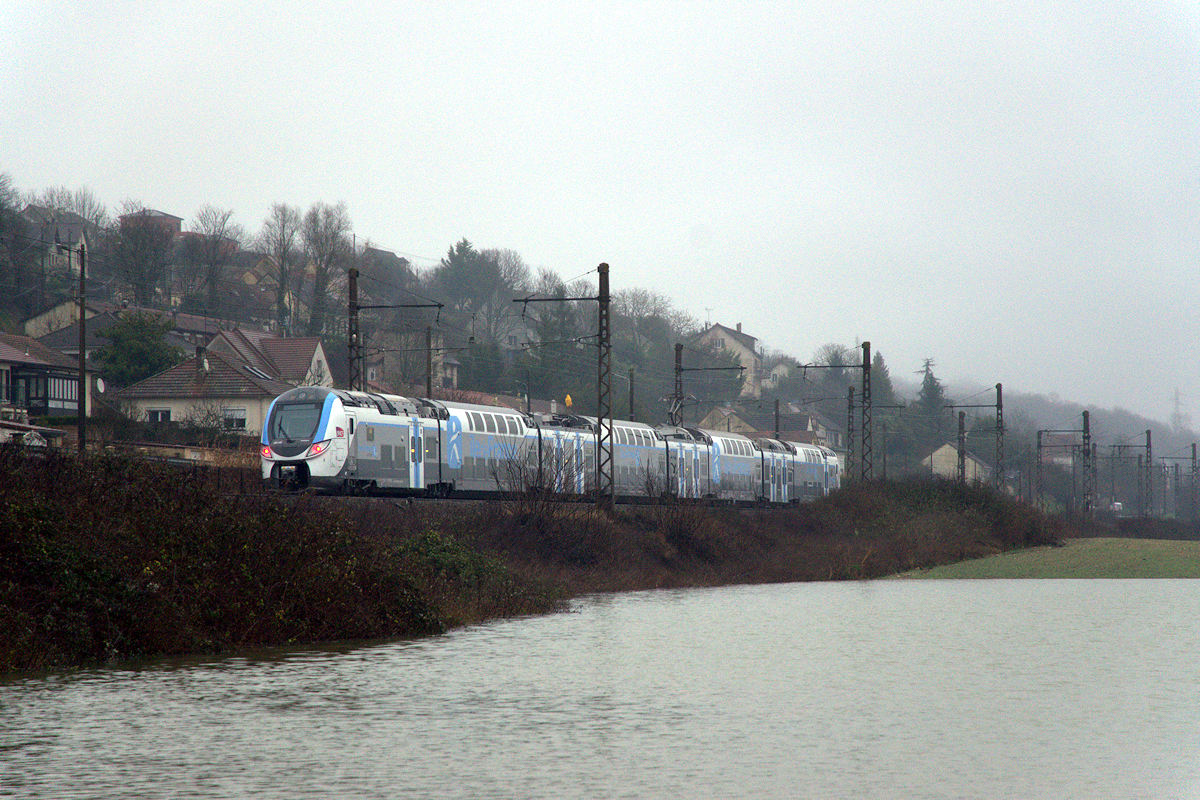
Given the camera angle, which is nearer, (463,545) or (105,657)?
(105,657)

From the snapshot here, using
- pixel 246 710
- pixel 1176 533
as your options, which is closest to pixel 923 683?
pixel 246 710

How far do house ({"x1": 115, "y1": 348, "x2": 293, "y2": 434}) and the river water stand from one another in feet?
173

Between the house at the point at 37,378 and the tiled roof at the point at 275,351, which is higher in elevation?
the tiled roof at the point at 275,351

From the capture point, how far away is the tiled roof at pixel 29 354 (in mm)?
74062

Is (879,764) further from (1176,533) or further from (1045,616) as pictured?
(1176,533)

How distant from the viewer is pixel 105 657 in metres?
20.5

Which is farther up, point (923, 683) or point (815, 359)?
point (815, 359)

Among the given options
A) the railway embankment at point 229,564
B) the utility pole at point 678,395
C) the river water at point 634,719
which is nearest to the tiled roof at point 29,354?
the utility pole at point 678,395

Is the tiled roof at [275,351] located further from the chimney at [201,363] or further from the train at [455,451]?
the train at [455,451]

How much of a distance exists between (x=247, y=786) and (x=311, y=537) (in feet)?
42.7

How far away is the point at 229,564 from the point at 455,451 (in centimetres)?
2090

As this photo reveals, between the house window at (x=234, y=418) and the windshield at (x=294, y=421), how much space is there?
32312 millimetres

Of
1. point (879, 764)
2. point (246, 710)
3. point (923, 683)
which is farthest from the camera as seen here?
point (923, 683)

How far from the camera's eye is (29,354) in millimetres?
76312
